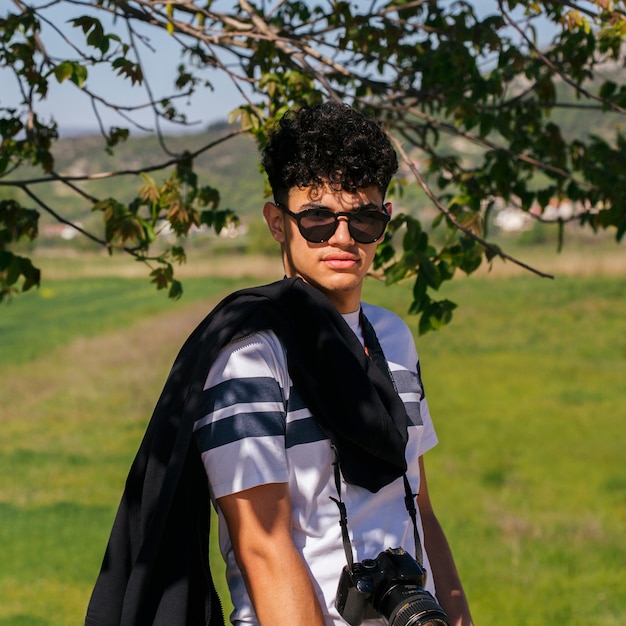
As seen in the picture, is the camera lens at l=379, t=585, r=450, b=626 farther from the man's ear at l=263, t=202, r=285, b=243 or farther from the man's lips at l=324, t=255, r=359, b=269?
the man's ear at l=263, t=202, r=285, b=243

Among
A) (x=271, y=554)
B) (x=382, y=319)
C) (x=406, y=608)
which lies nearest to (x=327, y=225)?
(x=382, y=319)

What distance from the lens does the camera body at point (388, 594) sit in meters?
2.10

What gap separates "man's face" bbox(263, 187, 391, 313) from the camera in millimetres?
2357

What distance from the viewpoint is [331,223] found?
7.72ft

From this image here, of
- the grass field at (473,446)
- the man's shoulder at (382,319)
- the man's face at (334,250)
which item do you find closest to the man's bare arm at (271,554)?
the man's face at (334,250)

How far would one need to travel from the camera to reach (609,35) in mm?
5344

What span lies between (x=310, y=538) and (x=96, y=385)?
27.3 metres

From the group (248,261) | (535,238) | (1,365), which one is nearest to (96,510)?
(1,365)

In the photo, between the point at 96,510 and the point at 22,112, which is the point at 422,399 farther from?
the point at 96,510

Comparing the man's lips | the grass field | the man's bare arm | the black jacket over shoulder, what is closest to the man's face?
the man's lips

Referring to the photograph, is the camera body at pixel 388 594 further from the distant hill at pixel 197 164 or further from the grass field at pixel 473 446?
the distant hill at pixel 197 164

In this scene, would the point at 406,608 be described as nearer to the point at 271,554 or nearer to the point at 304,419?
the point at 271,554

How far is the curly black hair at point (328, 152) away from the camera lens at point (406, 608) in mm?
910

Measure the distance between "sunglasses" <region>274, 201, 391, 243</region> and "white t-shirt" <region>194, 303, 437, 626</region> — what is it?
1.00 ft
